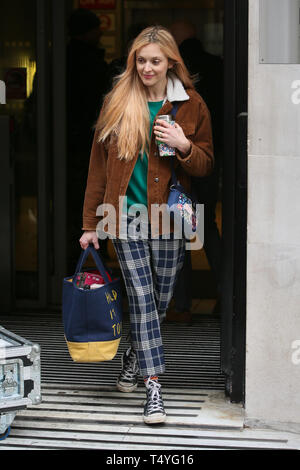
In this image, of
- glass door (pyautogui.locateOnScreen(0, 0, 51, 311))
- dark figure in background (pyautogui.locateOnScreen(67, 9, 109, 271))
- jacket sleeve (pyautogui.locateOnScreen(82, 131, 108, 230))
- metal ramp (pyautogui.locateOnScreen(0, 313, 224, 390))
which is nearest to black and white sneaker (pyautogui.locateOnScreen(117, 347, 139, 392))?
metal ramp (pyautogui.locateOnScreen(0, 313, 224, 390))

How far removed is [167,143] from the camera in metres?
4.21

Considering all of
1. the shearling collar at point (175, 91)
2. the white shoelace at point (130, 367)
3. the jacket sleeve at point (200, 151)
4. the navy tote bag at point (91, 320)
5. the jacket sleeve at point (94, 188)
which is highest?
the shearling collar at point (175, 91)

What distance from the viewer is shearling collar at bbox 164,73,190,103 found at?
4406 mm

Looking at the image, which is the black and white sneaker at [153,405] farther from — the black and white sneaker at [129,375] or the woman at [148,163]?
the black and white sneaker at [129,375]

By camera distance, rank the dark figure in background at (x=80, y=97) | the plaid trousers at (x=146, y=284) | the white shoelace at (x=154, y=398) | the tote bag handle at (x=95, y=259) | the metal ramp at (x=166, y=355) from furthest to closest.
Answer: the dark figure in background at (x=80, y=97)
the metal ramp at (x=166, y=355)
the tote bag handle at (x=95, y=259)
the plaid trousers at (x=146, y=284)
the white shoelace at (x=154, y=398)

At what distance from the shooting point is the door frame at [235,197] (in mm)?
4363

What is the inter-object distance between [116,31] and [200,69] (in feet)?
5.52

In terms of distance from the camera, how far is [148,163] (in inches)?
173

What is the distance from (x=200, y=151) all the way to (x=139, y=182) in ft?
1.17

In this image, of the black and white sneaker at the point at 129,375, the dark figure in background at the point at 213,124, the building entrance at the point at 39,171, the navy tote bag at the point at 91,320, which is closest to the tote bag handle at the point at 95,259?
the navy tote bag at the point at 91,320

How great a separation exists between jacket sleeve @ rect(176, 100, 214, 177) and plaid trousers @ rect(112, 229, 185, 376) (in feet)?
1.35

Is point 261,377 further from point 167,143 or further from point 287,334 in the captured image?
point 167,143

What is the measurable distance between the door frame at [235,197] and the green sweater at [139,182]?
406mm
